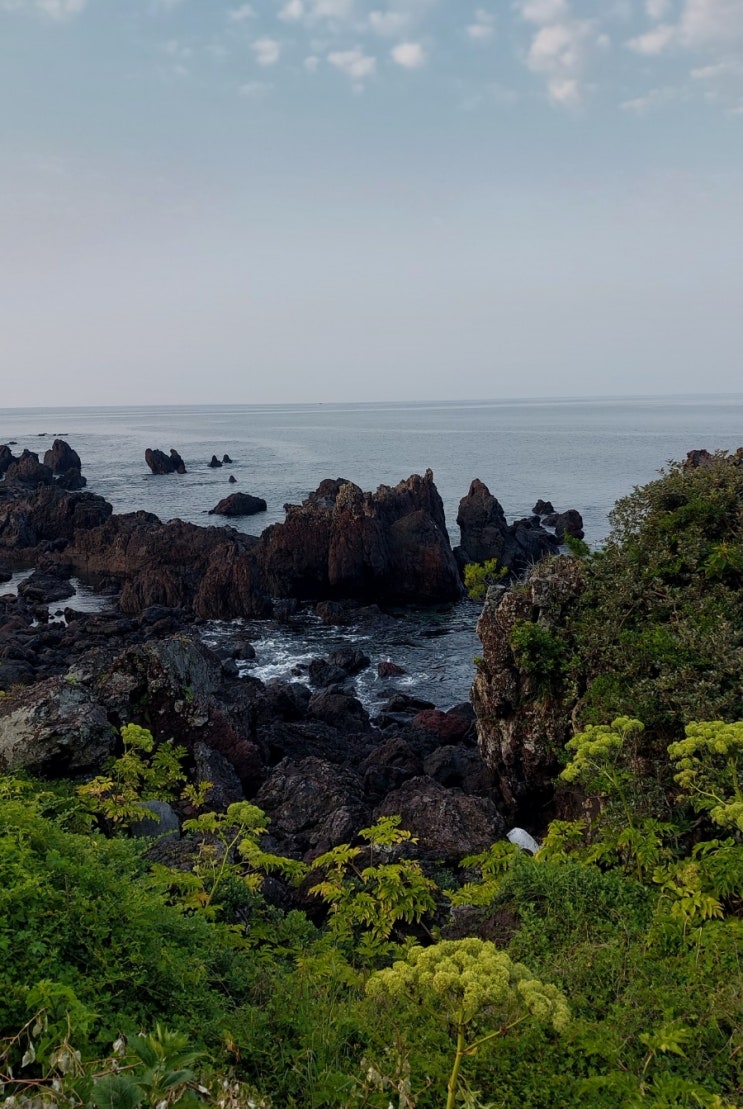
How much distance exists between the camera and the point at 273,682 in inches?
1146

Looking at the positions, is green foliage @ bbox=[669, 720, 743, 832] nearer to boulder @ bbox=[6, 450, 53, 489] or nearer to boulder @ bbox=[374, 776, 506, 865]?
boulder @ bbox=[374, 776, 506, 865]

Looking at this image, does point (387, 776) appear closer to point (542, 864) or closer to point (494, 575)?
point (542, 864)

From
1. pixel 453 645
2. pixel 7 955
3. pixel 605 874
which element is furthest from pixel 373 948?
pixel 453 645

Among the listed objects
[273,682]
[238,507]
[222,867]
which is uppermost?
[222,867]

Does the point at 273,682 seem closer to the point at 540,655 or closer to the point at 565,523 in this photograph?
the point at 540,655

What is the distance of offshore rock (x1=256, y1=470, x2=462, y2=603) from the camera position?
45094 mm

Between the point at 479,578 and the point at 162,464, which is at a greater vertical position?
the point at 162,464

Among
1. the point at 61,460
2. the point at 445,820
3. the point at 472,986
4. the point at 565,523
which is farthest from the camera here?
the point at 61,460

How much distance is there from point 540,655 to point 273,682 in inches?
684

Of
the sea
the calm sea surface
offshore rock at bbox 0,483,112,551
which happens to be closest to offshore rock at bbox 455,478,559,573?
the sea

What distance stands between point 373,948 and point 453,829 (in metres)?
5.10

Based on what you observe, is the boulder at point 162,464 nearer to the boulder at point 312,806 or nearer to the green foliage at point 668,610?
the boulder at point 312,806

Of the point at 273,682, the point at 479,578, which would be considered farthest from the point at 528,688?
the point at 479,578

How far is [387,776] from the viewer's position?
18094mm
